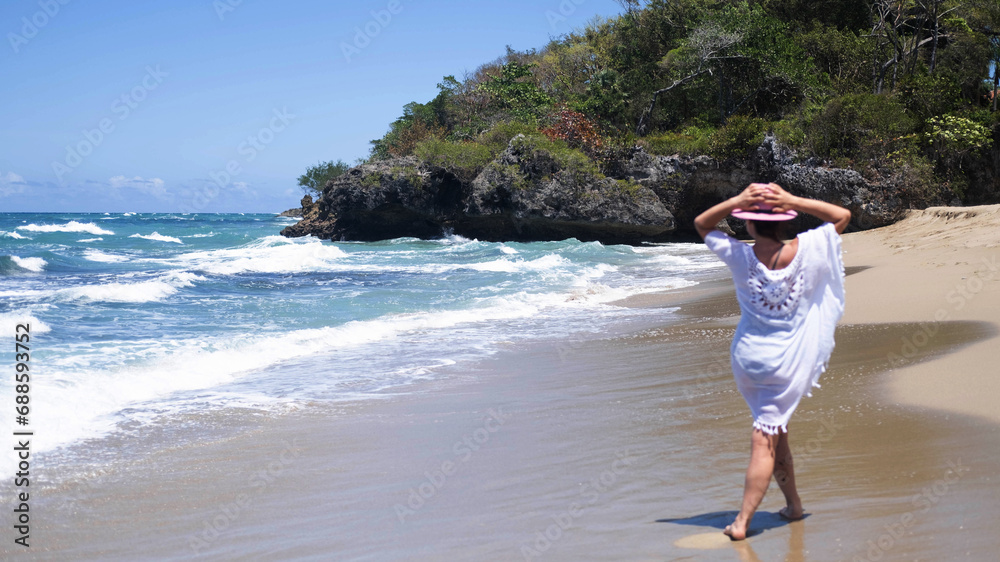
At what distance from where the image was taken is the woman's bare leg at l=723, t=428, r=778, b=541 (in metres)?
3.07

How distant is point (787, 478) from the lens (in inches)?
127

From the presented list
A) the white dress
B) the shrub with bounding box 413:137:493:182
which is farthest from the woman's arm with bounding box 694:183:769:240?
the shrub with bounding box 413:137:493:182

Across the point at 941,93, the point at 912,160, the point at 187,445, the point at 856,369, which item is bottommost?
the point at 856,369

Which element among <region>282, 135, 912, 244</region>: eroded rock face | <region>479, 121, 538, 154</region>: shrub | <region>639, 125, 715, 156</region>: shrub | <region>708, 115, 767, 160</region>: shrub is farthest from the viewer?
<region>479, 121, 538, 154</region>: shrub

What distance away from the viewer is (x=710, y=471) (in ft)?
13.1

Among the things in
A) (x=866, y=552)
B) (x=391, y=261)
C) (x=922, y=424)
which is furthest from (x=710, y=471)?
(x=391, y=261)

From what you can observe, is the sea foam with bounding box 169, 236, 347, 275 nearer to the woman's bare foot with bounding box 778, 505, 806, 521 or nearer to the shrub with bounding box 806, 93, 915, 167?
the shrub with bounding box 806, 93, 915, 167

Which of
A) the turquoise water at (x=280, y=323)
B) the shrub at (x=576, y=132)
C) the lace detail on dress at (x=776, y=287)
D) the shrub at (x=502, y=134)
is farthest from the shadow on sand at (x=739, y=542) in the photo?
the shrub at (x=502, y=134)

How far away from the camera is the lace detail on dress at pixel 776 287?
10.4 ft

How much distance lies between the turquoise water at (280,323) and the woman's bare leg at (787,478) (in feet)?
13.0

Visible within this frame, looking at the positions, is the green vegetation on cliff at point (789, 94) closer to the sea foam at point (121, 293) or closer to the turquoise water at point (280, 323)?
the turquoise water at point (280, 323)

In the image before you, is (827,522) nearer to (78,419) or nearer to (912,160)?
(78,419)

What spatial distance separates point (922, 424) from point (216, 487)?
426 centimetres

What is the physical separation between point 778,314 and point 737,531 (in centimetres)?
94
